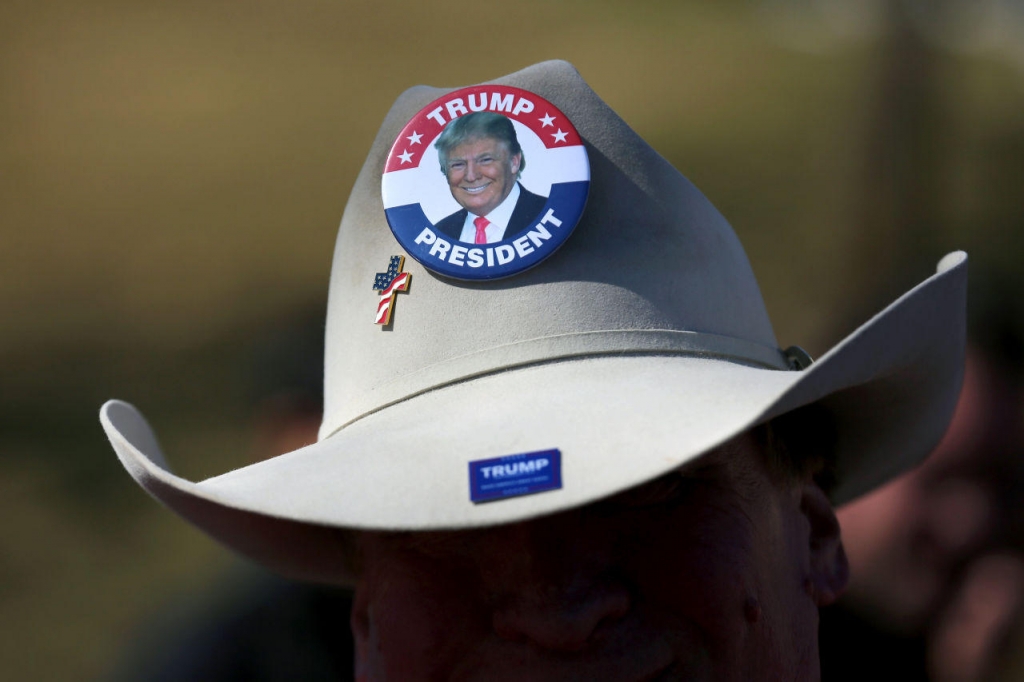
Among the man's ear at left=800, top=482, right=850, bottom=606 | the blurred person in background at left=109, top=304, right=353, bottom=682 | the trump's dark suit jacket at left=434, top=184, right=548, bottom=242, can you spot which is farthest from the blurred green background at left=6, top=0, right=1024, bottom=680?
the trump's dark suit jacket at left=434, top=184, right=548, bottom=242

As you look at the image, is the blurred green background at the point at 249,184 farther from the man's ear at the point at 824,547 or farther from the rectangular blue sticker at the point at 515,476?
the rectangular blue sticker at the point at 515,476

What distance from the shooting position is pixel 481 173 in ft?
4.21

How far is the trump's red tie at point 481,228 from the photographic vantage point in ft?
4.17

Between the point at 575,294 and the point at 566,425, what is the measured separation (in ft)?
0.70

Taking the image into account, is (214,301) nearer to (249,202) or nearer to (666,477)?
(249,202)

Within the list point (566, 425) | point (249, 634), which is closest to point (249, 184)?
point (249, 634)

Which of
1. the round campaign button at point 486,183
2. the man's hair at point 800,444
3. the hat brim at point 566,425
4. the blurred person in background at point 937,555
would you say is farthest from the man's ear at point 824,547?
the blurred person in background at point 937,555

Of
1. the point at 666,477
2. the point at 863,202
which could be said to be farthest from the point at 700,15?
the point at 666,477

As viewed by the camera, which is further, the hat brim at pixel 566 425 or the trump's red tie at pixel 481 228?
the trump's red tie at pixel 481 228

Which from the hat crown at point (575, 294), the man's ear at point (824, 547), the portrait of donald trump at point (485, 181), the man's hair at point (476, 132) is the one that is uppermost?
the man's hair at point (476, 132)

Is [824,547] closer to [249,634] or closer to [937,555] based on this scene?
[937,555]

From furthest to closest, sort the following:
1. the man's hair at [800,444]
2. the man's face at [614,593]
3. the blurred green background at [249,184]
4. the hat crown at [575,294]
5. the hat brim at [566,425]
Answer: the blurred green background at [249,184]
the man's hair at [800,444]
the hat crown at [575,294]
the man's face at [614,593]
the hat brim at [566,425]

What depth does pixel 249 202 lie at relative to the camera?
309cm

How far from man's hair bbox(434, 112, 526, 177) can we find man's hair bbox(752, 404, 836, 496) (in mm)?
476
